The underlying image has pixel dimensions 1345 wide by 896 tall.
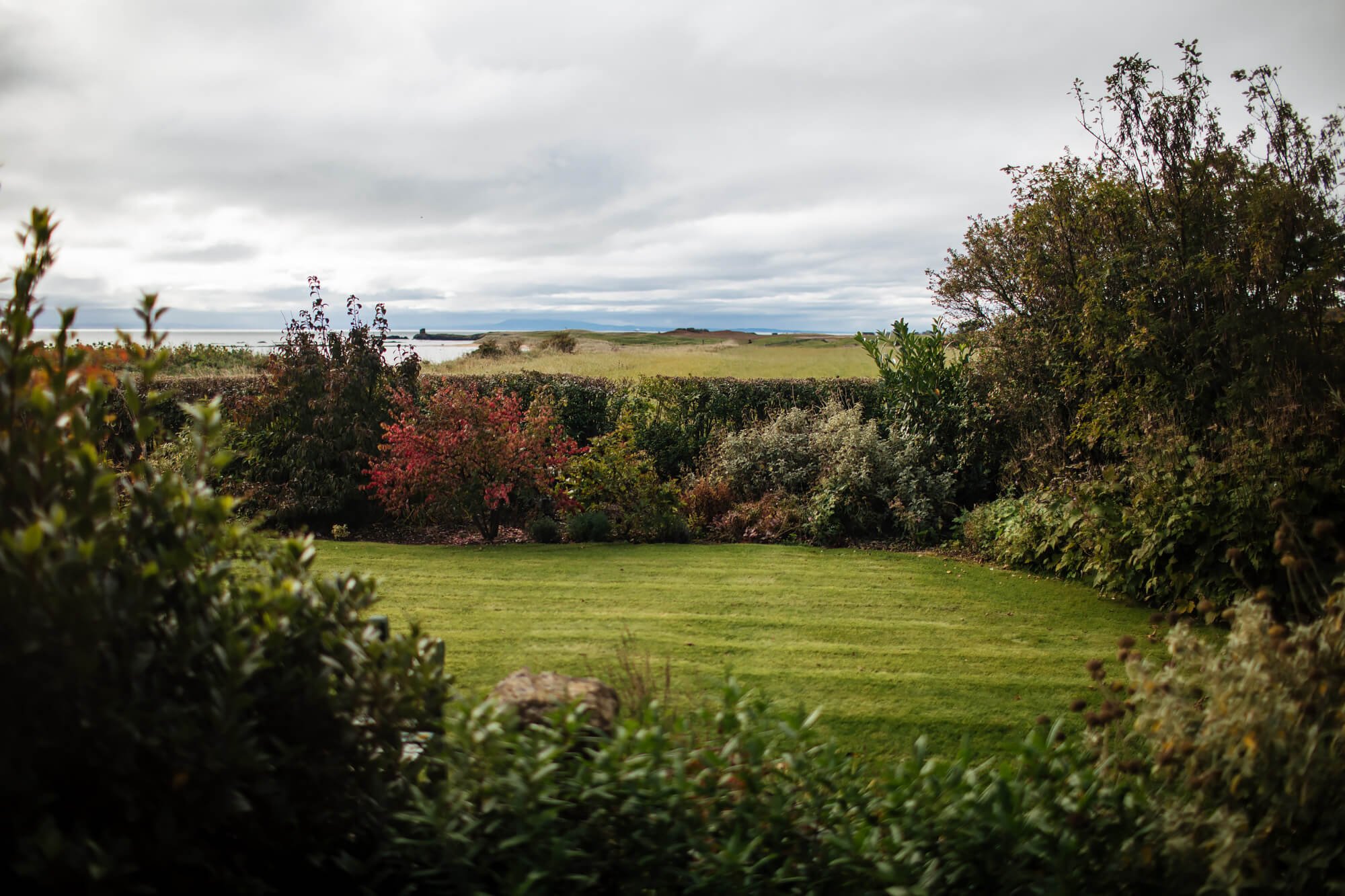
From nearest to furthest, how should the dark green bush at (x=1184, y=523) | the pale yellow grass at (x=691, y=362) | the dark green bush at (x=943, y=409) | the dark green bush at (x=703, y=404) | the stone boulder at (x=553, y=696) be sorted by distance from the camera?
the stone boulder at (x=553, y=696) → the dark green bush at (x=1184, y=523) → the dark green bush at (x=943, y=409) → the dark green bush at (x=703, y=404) → the pale yellow grass at (x=691, y=362)

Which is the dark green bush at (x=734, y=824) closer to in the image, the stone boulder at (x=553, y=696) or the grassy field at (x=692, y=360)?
the stone boulder at (x=553, y=696)

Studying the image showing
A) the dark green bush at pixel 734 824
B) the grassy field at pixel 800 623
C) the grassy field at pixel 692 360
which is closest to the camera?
the dark green bush at pixel 734 824

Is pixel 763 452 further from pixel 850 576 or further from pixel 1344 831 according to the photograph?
pixel 1344 831

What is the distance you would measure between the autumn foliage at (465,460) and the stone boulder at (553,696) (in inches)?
239

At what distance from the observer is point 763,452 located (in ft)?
35.8

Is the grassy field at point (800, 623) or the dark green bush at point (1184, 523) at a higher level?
the dark green bush at point (1184, 523)

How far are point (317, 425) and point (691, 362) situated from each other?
33.9 feet

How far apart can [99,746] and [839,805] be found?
214 centimetres

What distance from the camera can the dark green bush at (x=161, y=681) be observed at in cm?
179

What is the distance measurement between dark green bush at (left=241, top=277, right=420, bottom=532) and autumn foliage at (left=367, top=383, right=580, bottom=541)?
0.46 m

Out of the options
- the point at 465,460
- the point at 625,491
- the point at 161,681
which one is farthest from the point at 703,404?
the point at 161,681

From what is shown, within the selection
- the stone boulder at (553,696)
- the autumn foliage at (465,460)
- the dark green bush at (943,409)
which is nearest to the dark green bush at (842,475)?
the dark green bush at (943,409)

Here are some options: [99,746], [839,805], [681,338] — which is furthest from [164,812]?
[681,338]

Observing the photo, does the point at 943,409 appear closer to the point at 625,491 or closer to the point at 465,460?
the point at 625,491
